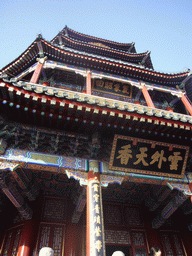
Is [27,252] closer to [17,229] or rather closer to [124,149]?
[17,229]

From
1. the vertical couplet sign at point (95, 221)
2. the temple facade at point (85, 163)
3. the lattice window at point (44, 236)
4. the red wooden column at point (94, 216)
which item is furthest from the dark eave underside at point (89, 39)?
the lattice window at point (44, 236)

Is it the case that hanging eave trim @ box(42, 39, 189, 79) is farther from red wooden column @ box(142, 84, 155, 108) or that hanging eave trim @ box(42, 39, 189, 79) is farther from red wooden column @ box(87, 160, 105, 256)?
red wooden column @ box(87, 160, 105, 256)

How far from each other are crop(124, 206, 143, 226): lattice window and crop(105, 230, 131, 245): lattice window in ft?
1.56

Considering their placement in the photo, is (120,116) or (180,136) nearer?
(120,116)

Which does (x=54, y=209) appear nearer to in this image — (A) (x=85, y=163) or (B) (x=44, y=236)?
(B) (x=44, y=236)

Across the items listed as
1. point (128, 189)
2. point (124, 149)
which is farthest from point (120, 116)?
point (128, 189)

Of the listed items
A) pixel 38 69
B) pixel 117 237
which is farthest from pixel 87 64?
pixel 117 237

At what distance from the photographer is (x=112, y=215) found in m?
7.19

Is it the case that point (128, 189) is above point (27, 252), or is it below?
above

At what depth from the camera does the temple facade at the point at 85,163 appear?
436 cm

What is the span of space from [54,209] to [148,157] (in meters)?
4.12

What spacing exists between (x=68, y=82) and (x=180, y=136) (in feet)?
20.4

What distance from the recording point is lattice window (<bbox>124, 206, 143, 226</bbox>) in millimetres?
7203

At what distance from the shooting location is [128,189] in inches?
280
